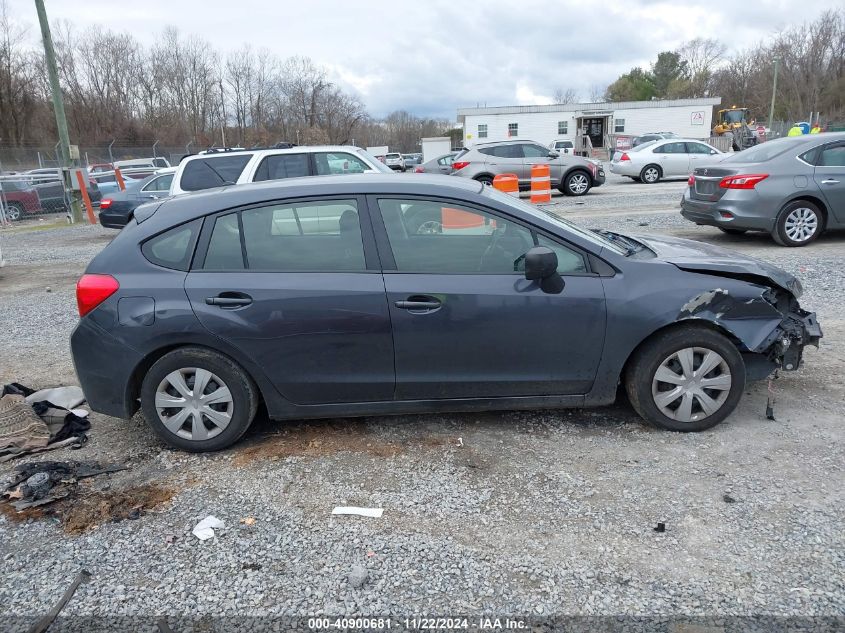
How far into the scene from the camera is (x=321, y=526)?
300cm

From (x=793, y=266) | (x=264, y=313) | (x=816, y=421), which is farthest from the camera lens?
(x=793, y=266)

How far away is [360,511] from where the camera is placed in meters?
3.11

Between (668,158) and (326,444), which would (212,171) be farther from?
(668,158)

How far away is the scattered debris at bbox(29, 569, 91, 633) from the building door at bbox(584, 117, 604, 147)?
180 feet

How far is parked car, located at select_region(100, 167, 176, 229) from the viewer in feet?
47.2

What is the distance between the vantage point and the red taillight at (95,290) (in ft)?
11.7

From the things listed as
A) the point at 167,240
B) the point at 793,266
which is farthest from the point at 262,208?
the point at 793,266

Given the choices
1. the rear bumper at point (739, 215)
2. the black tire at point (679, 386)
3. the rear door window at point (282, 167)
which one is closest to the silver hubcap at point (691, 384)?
the black tire at point (679, 386)

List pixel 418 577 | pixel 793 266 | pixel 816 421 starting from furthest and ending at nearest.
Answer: pixel 793 266 → pixel 816 421 → pixel 418 577

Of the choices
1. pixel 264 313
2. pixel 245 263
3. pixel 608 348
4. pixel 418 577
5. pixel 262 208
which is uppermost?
pixel 262 208

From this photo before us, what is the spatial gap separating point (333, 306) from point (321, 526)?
1.21 m

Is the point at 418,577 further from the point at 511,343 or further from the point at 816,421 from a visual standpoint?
the point at 816,421

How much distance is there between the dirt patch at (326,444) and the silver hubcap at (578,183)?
1635 centimetres

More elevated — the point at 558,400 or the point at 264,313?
the point at 264,313
